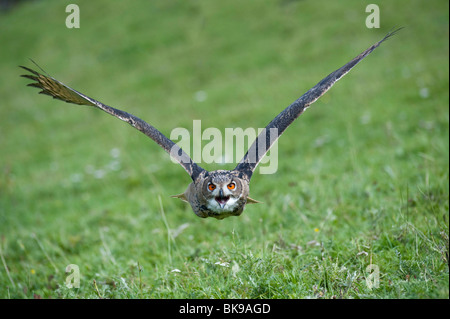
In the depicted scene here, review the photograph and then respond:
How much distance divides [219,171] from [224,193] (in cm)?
37

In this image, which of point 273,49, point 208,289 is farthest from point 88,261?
point 273,49

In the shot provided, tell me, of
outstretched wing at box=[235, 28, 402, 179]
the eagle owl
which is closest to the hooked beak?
the eagle owl

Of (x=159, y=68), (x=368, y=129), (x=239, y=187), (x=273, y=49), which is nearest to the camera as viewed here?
(x=239, y=187)

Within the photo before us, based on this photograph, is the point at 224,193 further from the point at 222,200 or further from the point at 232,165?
the point at 232,165

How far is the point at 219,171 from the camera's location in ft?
11.7

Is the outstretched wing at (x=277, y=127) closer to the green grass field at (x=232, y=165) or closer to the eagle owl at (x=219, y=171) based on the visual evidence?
the eagle owl at (x=219, y=171)

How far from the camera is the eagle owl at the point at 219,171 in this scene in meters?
3.31

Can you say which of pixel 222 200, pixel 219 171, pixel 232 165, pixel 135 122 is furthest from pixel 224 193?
pixel 232 165

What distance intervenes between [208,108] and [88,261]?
7110mm

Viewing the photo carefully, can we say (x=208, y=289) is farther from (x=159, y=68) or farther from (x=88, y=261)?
(x=159, y=68)

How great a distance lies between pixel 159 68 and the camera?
15992 millimetres

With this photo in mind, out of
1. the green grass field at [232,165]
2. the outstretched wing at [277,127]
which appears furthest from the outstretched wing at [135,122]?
the green grass field at [232,165]
